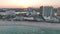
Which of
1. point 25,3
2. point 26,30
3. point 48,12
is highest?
point 25,3

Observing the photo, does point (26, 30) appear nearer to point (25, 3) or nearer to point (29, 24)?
point (29, 24)

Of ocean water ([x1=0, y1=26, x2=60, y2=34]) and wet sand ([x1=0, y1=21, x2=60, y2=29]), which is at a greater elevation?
wet sand ([x1=0, y1=21, x2=60, y2=29])

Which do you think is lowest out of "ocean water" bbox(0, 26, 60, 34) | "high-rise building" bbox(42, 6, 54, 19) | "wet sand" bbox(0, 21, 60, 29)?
"ocean water" bbox(0, 26, 60, 34)

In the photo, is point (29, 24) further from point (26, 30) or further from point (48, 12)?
point (48, 12)

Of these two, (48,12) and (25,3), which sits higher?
(25,3)

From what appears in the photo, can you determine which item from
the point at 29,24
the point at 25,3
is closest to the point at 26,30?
the point at 29,24

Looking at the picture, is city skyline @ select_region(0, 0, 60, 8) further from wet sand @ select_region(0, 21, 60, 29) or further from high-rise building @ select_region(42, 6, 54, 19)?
wet sand @ select_region(0, 21, 60, 29)

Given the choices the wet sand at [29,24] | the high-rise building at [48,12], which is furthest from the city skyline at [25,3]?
the wet sand at [29,24]

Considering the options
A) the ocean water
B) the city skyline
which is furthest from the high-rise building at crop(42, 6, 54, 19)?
the ocean water

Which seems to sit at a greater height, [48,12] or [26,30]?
[48,12]

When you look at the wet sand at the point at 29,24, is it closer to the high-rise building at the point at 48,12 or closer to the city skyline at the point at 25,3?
the high-rise building at the point at 48,12

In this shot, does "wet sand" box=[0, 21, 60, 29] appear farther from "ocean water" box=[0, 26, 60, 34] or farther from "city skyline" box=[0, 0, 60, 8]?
"city skyline" box=[0, 0, 60, 8]
